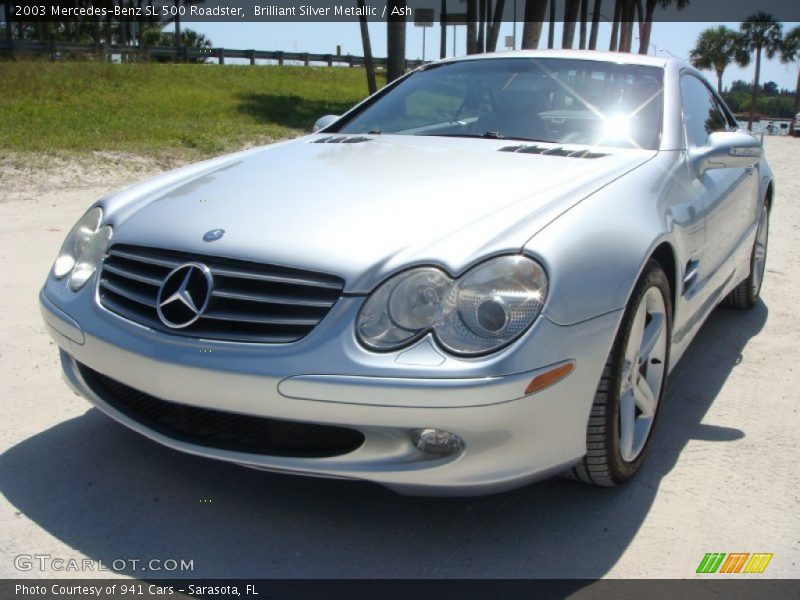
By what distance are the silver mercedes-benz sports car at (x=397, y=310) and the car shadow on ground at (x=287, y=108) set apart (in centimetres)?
1378

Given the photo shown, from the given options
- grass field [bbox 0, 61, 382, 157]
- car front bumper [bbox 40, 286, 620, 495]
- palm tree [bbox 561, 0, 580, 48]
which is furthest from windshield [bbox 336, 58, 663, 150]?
palm tree [bbox 561, 0, 580, 48]

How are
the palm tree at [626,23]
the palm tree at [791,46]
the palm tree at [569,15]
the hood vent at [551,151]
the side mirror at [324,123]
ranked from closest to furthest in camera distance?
the hood vent at [551,151] < the side mirror at [324,123] < the palm tree at [569,15] < the palm tree at [626,23] < the palm tree at [791,46]

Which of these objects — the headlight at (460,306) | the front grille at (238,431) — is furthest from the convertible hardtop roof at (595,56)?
the front grille at (238,431)

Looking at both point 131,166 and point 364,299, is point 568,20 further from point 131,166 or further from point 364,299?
point 364,299

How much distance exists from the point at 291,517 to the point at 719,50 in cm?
8051

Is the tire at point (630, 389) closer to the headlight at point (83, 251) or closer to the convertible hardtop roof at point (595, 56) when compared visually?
the convertible hardtop roof at point (595, 56)

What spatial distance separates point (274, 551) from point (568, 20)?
994 inches

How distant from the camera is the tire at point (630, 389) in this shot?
250cm

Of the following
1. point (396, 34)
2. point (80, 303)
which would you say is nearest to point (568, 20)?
point (396, 34)

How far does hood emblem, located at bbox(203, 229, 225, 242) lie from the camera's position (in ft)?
8.19

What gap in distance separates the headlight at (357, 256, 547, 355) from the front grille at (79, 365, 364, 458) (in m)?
0.31

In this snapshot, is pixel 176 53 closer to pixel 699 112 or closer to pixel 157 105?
pixel 157 105

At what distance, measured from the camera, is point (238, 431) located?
241 centimetres

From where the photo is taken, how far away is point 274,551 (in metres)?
2.41
